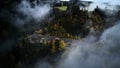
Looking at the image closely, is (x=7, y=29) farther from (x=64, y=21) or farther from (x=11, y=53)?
(x=64, y=21)

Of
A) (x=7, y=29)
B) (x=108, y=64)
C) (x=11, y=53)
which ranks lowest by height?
(x=108, y=64)

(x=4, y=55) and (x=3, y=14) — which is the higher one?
(x=3, y=14)

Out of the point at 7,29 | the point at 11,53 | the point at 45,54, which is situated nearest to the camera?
the point at 7,29

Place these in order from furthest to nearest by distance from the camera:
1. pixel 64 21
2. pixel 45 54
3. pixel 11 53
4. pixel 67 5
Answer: pixel 67 5
pixel 64 21
pixel 45 54
pixel 11 53

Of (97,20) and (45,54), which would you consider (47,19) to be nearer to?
(97,20)

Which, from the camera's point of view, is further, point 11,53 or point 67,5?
point 67,5

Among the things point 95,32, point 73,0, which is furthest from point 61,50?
point 73,0

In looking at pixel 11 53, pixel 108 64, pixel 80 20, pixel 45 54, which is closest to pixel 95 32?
pixel 80 20
